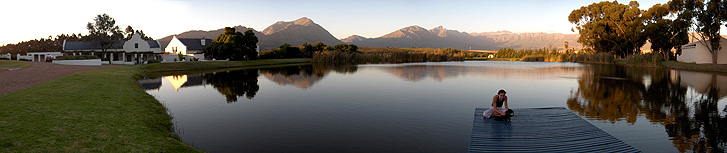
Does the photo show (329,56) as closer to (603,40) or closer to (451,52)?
(451,52)

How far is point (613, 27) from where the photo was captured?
7200 cm

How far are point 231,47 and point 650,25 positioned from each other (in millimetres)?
63951

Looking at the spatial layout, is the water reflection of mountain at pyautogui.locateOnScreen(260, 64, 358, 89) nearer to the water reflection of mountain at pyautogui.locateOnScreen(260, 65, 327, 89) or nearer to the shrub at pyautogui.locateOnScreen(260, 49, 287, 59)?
the water reflection of mountain at pyautogui.locateOnScreen(260, 65, 327, 89)

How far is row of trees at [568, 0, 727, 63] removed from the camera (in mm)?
46531

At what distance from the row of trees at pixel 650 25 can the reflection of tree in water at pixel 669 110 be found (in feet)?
89.7

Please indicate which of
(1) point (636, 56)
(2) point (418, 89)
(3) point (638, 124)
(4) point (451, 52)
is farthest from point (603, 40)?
(3) point (638, 124)

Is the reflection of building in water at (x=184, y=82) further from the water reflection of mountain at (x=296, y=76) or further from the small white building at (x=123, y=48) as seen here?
the small white building at (x=123, y=48)

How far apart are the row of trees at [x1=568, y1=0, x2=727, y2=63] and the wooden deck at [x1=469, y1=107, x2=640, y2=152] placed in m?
46.0

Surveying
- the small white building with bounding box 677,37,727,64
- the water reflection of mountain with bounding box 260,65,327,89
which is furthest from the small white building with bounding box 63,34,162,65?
the small white building with bounding box 677,37,727,64

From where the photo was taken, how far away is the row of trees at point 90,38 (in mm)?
69062

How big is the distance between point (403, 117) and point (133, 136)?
30.2 ft

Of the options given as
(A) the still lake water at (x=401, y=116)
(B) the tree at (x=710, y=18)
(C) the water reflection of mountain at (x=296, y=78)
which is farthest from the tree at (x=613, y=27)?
(C) the water reflection of mountain at (x=296, y=78)

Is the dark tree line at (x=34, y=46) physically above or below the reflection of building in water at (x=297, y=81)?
above

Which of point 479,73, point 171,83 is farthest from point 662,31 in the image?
point 171,83
